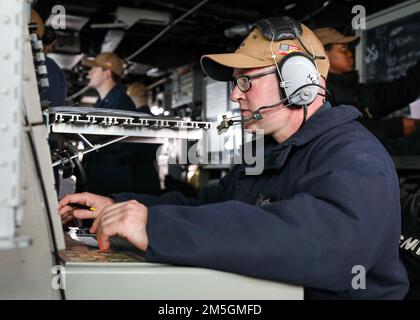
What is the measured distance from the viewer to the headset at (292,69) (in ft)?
4.60

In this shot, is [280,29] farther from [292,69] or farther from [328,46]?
[328,46]

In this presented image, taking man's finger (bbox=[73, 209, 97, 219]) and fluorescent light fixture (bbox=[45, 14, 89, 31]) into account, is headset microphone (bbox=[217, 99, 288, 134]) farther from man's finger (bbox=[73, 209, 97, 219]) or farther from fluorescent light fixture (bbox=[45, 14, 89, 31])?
fluorescent light fixture (bbox=[45, 14, 89, 31])

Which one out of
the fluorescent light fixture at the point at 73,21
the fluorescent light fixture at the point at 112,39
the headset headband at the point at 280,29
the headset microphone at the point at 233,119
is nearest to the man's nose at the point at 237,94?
A: the headset microphone at the point at 233,119

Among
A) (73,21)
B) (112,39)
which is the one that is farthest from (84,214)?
(112,39)

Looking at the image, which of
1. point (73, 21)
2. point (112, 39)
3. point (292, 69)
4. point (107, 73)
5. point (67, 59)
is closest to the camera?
point (292, 69)

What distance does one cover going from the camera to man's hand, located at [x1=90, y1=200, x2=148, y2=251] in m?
1.02

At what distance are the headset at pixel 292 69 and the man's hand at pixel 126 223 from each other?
524mm

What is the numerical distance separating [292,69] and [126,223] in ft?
2.14

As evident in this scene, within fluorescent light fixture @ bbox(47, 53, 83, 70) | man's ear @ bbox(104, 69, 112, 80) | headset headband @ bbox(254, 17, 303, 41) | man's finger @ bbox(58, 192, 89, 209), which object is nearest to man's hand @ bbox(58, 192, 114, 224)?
man's finger @ bbox(58, 192, 89, 209)

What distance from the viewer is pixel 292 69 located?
140 cm

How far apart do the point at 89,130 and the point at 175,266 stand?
569 mm

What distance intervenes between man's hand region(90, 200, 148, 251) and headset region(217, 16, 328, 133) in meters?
0.52

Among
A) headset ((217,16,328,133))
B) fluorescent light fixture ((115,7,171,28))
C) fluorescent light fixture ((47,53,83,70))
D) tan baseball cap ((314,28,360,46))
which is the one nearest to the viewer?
headset ((217,16,328,133))

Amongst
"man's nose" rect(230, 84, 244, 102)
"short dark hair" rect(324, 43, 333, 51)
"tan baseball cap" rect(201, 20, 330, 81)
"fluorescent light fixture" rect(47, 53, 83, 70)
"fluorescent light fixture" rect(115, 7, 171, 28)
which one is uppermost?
"fluorescent light fixture" rect(115, 7, 171, 28)
